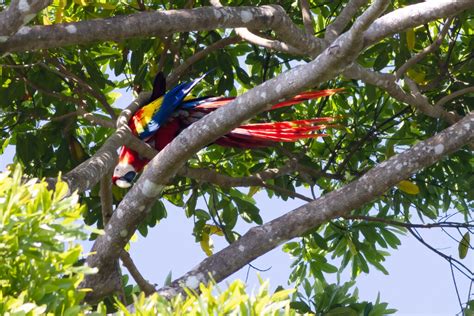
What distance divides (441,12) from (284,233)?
84cm

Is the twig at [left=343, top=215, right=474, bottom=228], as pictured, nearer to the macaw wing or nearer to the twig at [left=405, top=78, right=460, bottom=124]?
the twig at [left=405, top=78, right=460, bottom=124]

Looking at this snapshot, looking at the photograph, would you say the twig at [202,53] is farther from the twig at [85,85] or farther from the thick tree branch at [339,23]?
the thick tree branch at [339,23]

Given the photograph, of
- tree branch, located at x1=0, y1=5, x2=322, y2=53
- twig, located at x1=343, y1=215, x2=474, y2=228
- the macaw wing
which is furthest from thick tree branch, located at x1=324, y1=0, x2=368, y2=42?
the macaw wing

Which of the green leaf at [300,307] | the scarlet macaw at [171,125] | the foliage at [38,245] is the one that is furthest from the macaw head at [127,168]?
the foliage at [38,245]

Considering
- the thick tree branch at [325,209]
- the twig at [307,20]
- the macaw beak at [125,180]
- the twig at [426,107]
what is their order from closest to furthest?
the thick tree branch at [325,209]
the twig at [307,20]
the twig at [426,107]
the macaw beak at [125,180]

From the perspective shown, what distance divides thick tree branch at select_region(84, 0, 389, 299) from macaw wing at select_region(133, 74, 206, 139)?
1.15 m

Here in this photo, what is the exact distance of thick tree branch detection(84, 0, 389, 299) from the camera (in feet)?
8.53

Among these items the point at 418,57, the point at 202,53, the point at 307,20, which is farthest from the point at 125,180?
the point at 418,57

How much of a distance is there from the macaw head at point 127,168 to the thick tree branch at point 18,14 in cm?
127

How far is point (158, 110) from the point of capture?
4109mm

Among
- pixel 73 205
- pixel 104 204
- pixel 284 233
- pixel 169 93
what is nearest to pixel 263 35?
pixel 169 93

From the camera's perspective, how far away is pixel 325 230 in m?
5.07

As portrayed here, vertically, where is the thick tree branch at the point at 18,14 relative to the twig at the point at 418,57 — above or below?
above

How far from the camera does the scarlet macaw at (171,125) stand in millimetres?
3803
